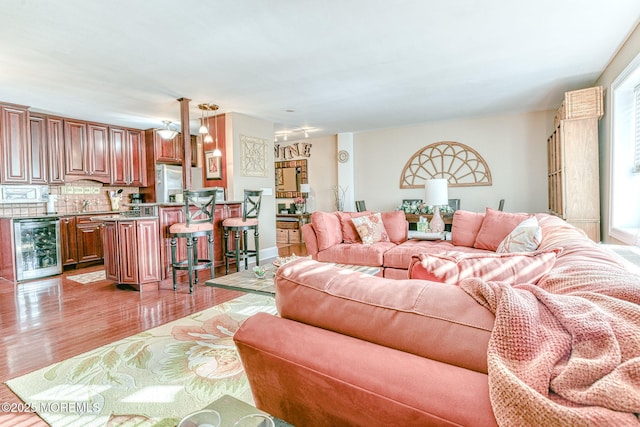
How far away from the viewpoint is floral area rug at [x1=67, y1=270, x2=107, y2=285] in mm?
4537

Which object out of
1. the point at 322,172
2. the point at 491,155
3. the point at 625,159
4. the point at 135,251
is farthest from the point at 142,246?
the point at 491,155

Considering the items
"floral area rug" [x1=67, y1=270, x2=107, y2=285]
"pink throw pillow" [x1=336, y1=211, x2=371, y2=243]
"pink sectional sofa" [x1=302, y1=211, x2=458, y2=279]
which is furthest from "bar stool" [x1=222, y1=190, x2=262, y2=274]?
"floral area rug" [x1=67, y1=270, x2=107, y2=285]

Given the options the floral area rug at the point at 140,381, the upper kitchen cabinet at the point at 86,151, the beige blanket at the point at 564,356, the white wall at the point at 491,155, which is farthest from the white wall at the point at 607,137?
the upper kitchen cabinet at the point at 86,151

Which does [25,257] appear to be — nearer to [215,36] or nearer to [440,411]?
[215,36]

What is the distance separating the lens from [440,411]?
66cm

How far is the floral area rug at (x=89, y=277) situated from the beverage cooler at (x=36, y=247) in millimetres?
384

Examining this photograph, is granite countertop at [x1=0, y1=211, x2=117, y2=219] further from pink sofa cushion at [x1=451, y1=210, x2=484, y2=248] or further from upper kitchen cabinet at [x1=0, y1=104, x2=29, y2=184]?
pink sofa cushion at [x1=451, y1=210, x2=484, y2=248]

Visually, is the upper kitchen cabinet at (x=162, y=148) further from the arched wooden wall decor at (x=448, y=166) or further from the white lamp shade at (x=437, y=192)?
the white lamp shade at (x=437, y=192)

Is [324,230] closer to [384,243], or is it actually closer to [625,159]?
[384,243]

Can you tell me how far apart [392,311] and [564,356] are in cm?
35

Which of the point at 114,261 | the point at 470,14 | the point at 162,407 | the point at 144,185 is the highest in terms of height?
the point at 470,14

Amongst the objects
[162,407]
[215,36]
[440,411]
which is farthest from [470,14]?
A: [162,407]

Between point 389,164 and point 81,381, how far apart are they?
6.34m

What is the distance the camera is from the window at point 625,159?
11.1ft
